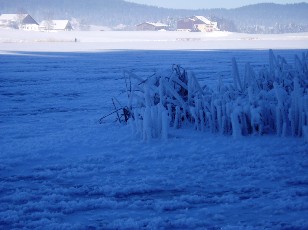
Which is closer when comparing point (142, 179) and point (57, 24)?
point (142, 179)

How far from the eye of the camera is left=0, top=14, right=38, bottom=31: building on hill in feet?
286

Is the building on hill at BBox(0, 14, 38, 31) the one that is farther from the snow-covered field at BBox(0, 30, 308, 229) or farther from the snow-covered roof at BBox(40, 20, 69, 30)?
the snow-covered field at BBox(0, 30, 308, 229)

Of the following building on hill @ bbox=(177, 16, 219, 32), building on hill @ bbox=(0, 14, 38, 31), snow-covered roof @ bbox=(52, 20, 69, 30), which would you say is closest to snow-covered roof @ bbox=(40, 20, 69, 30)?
snow-covered roof @ bbox=(52, 20, 69, 30)

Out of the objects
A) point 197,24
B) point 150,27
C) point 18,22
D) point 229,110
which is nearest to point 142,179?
point 229,110

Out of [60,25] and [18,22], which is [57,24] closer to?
[60,25]

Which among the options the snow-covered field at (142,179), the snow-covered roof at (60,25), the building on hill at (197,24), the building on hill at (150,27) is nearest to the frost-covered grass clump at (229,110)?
the snow-covered field at (142,179)

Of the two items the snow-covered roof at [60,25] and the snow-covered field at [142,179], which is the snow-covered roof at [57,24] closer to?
the snow-covered roof at [60,25]

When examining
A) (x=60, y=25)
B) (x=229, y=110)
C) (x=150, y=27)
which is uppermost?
(x=60, y=25)

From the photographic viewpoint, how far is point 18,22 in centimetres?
9600

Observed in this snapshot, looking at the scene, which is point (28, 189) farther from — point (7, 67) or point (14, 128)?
point (7, 67)

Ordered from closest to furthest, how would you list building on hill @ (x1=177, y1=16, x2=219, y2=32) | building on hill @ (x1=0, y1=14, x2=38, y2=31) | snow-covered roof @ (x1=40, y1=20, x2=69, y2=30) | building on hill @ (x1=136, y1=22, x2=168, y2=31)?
building on hill @ (x1=0, y1=14, x2=38, y2=31) < snow-covered roof @ (x1=40, y1=20, x2=69, y2=30) < building on hill @ (x1=136, y1=22, x2=168, y2=31) < building on hill @ (x1=177, y1=16, x2=219, y2=32)

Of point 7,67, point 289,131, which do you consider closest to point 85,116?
point 289,131

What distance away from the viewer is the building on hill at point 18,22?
8725 cm

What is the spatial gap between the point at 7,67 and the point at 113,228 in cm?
1188
